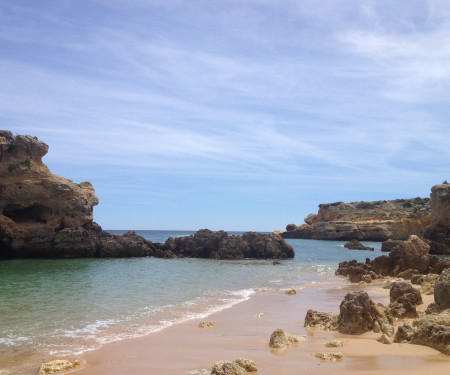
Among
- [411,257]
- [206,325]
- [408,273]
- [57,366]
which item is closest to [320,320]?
[206,325]

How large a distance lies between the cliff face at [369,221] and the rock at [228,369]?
63.0 meters

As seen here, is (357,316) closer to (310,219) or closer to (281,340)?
(281,340)

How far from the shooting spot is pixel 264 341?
8125 millimetres

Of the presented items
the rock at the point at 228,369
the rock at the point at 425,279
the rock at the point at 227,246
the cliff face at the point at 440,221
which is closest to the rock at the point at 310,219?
the cliff face at the point at 440,221

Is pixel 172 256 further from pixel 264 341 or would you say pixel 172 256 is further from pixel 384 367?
pixel 384 367

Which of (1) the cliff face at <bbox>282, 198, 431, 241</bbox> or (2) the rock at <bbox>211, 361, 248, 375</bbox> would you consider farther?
(1) the cliff face at <bbox>282, 198, 431, 241</bbox>

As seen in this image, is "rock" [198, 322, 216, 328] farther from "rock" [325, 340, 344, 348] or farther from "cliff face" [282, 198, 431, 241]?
"cliff face" [282, 198, 431, 241]

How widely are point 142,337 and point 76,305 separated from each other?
15.7 ft

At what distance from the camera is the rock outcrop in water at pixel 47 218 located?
3102 centimetres

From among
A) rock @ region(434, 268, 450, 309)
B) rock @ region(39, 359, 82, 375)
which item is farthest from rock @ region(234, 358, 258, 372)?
rock @ region(434, 268, 450, 309)

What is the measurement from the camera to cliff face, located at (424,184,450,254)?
39.6 m

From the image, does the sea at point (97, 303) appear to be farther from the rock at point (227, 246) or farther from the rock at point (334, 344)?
the rock at point (227, 246)

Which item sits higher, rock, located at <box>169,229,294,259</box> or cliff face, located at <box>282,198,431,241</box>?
cliff face, located at <box>282,198,431,241</box>

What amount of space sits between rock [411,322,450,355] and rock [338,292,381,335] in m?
1.47
